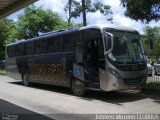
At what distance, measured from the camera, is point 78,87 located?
1527cm

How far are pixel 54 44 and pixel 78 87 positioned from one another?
3.17 meters

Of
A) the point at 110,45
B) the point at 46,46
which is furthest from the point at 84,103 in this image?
the point at 46,46

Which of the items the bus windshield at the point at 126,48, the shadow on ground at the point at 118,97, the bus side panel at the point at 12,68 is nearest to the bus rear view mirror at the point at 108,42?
the bus windshield at the point at 126,48

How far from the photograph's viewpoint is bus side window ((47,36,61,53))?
1700 cm

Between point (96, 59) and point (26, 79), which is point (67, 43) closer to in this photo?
point (96, 59)

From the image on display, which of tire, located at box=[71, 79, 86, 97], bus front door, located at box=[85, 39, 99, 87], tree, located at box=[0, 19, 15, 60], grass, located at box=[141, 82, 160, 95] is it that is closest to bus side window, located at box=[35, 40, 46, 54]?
tire, located at box=[71, 79, 86, 97]

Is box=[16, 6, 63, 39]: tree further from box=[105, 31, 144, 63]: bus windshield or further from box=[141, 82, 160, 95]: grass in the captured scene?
box=[105, 31, 144, 63]: bus windshield

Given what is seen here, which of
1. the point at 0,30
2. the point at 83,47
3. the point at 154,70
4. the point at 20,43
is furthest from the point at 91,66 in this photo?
the point at 0,30

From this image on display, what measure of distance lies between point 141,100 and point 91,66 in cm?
253

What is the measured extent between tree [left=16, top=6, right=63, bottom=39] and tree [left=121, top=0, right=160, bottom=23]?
23477mm

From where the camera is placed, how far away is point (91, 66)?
1474cm

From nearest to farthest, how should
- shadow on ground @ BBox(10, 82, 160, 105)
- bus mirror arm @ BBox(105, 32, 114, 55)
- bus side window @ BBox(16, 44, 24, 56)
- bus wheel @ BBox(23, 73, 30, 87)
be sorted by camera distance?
bus mirror arm @ BBox(105, 32, 114, 55) → shadow on ground @ BBox(10, 82, 160, 105) → bus wheel @ BBox(23, 73, 30, 87) → bus side window @ BBox(16, 44, 24, 56)

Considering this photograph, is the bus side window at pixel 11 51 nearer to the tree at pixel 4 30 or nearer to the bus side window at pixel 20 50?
the bus side window at pixel 20 50

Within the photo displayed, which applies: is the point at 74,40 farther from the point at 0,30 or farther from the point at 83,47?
the point at 0,30
